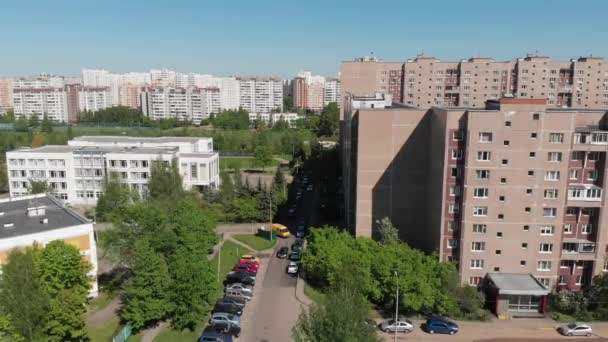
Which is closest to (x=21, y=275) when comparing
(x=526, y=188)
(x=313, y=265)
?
(x=313, y=265)

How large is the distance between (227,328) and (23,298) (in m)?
10.6

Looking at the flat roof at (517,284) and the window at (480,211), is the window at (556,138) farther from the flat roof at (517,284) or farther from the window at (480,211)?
the flat roof at (517,284)

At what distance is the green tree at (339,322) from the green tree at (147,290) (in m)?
10.2

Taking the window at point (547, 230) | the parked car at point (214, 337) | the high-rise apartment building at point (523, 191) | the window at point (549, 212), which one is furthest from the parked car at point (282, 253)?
the window at point (549, 212)

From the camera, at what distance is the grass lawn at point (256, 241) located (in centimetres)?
4234

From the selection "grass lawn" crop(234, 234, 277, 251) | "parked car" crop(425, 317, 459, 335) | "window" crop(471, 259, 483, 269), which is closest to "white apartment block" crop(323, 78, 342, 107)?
"grass lawn" crop(234, 234, 277, 251)

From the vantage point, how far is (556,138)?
28.9 meters

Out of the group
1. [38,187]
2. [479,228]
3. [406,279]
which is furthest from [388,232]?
[38,187]

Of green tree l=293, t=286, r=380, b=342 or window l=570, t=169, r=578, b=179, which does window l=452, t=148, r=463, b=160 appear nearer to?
window l=570, t=169, r=578, b=179

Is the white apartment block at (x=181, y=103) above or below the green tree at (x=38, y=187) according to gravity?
above

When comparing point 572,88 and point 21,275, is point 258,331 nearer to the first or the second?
point 21,275

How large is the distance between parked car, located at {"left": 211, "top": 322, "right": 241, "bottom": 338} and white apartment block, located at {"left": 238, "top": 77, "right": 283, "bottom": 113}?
136147mm

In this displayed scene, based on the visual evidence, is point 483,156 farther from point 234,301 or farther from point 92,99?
point 92,99

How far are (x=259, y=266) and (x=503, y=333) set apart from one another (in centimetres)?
1905
